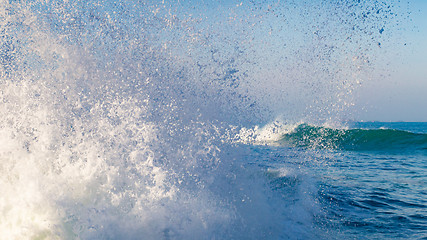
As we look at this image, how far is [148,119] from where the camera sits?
395cm

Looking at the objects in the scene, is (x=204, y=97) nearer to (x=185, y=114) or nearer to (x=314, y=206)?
(x=185, y=114)

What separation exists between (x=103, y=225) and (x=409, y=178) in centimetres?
739

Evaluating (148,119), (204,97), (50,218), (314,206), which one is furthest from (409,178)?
(50,218)

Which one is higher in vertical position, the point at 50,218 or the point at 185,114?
the point at 185,114

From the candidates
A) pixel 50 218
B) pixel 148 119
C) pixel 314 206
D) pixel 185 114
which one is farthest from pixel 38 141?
pixel 314 206

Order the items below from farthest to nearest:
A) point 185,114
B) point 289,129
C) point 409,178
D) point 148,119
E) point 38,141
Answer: point 289,129
point 409,178
point 185,114
point 148,119
point 38,141

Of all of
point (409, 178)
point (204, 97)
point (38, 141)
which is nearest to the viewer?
point (38, 141)

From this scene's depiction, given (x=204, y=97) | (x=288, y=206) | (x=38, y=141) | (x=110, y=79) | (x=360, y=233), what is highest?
(x=110, y=79)

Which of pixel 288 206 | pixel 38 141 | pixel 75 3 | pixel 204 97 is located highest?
pixel 75 3

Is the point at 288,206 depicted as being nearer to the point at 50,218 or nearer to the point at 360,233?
the point at 360,233

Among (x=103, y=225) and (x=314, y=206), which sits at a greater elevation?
(x=103, y=225)

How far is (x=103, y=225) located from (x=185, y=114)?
72.6 inches

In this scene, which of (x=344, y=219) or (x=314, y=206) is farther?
(x=314, y=206)

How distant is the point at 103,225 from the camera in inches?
123
